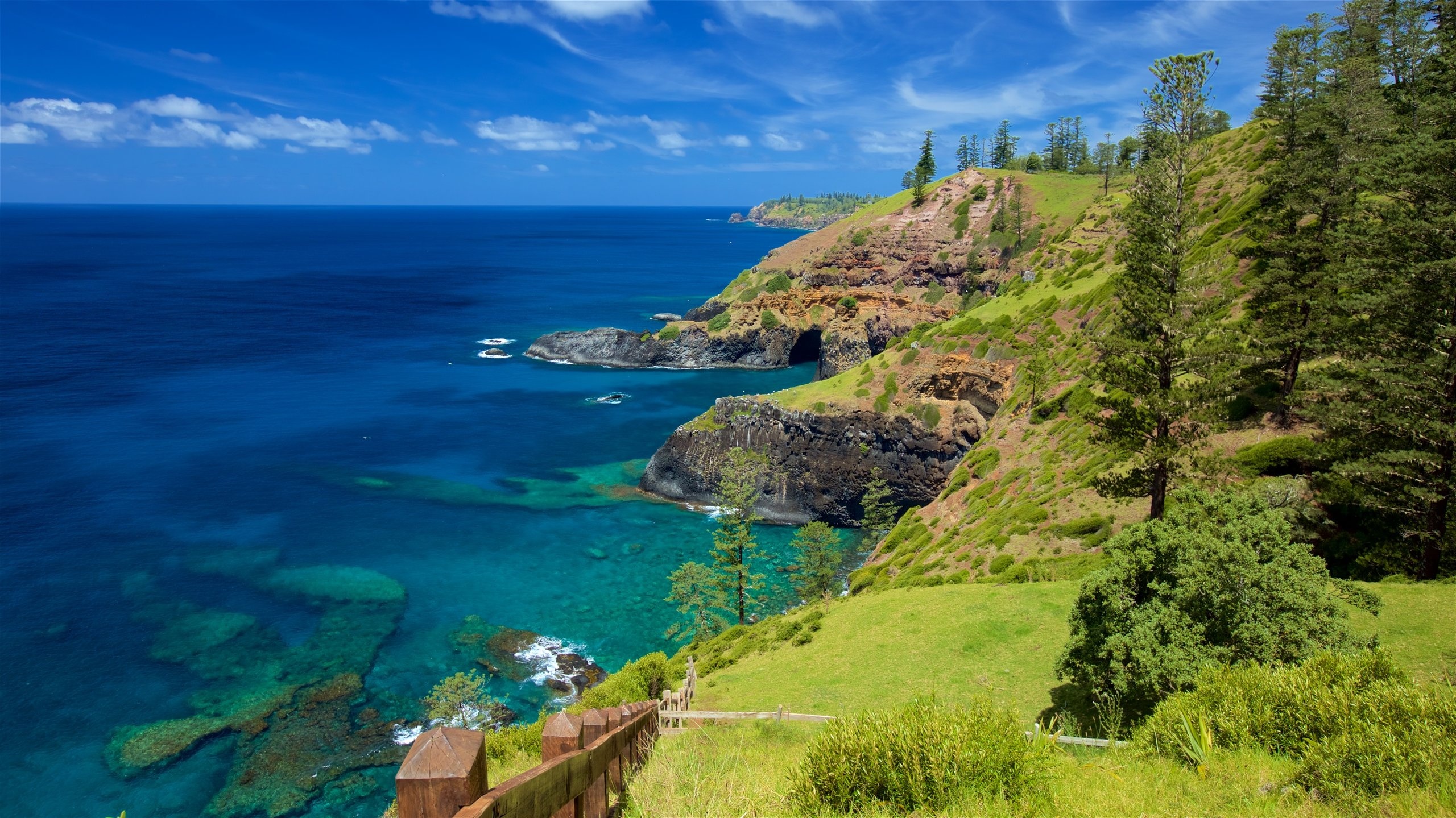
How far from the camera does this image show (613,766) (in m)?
5.92

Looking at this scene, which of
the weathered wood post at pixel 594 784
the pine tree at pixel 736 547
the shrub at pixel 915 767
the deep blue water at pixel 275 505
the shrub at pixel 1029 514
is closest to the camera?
the weathered wood post at pixel 594 784

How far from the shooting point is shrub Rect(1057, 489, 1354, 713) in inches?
577

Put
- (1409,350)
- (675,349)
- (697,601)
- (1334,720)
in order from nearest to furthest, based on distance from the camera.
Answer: (1334,720), (1409,350), (697,601), (675,349)

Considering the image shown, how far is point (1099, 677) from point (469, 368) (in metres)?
115

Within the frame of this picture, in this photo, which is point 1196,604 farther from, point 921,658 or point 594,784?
point 594,784

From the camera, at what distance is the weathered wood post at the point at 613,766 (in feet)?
19.2

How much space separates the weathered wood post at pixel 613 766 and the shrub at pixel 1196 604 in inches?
519

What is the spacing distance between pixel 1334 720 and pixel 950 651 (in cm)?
1520

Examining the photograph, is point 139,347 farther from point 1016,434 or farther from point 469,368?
point 1016,434

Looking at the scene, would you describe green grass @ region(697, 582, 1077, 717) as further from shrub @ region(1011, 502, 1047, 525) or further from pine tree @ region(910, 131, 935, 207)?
pine tree @ region(910, 131, 935, 207)

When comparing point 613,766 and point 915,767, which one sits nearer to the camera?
point 613,766

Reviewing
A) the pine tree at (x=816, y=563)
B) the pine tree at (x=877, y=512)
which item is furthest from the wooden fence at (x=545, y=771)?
the pine tree at (x=877, y=512)

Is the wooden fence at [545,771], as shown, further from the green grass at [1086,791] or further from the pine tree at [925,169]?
the pine tree at [925,169]

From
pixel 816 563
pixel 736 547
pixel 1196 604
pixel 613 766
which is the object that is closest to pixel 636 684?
pixel 1196 604
